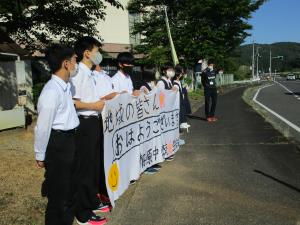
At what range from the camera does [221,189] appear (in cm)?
591

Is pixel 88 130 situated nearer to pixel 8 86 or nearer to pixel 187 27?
pixel 8 86

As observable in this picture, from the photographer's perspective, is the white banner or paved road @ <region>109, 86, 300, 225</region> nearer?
paved road @ <region>109, 86, 300, 225</region>

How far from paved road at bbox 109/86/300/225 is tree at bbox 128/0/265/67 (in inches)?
924

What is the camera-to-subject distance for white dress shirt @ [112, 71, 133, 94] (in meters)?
5.91

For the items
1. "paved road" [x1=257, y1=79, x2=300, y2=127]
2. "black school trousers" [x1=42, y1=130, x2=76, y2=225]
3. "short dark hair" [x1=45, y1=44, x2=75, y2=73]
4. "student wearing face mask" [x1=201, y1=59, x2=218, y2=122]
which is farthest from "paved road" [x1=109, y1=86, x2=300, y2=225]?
"student wearing face mask" [x1=201, y1=59, x2=218, y2=122]

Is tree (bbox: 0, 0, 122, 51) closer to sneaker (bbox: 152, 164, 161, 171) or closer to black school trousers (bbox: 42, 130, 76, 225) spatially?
sneaker (bbox: 152, 164, 161, 171)

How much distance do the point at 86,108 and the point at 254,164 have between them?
3.96 meters

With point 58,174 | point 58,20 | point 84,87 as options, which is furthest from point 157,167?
point 58,20

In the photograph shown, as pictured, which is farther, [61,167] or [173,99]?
[173,99]

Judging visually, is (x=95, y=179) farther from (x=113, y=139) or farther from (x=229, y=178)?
(x=229, y=178)

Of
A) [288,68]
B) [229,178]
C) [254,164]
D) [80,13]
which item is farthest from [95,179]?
[288,68]

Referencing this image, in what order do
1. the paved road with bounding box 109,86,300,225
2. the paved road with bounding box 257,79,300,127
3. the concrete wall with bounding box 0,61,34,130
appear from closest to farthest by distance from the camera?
the paved road with bounding box 109,86,300,225 → the concrete wall with bounding box 0,61,34,130 → the paved road with bounding box 257,79,300,127

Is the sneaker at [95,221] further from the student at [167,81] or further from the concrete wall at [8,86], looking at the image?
the concrete wall at [8,86]

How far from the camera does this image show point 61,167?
12.7 feet
